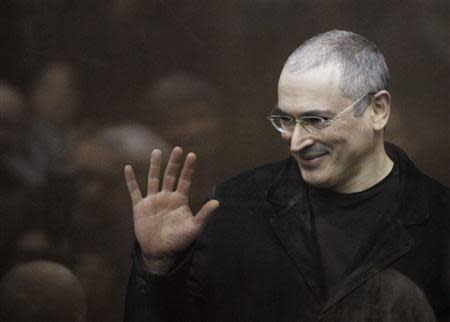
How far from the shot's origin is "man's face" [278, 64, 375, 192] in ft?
7.75

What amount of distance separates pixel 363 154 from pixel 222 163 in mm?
698

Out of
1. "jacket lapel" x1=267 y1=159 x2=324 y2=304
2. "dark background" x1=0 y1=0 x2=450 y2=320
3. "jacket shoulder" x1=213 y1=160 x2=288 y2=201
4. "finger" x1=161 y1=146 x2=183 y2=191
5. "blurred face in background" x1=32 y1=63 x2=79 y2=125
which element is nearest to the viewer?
"finger" x1=161 y1=146 x2=183 y2=191

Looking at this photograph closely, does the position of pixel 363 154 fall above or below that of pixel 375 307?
above

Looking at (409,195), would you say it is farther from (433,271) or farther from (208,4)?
(208,4)

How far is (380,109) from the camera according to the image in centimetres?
246

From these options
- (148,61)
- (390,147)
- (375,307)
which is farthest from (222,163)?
(375,307)

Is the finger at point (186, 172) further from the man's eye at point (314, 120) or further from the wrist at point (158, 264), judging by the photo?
the man's eye at point (314, 120)

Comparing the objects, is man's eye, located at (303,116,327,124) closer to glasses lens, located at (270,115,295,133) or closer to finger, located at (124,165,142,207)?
glasses lens, located at (270,115,295,133)

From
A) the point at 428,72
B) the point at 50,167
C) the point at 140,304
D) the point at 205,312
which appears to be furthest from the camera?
the point at 50,167

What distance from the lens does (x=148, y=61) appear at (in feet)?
9.89

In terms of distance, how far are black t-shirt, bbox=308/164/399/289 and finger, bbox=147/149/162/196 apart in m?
0.57

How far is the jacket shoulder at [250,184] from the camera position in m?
2.67

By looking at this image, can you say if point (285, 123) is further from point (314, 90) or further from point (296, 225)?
point (296, 225)

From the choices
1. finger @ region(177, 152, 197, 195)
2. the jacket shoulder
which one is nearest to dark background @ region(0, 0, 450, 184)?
the jacket shoulder
